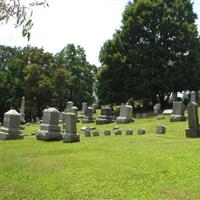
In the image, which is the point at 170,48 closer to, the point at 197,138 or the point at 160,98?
the point at 160,98

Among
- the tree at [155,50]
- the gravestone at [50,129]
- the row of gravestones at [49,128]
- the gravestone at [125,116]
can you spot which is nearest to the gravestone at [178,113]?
the gravestone at [125,116]

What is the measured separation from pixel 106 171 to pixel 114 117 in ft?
77.8

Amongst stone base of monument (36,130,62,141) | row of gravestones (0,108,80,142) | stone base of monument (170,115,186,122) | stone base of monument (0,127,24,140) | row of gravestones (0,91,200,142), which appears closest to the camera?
row of gravestones (0,91,200,142)

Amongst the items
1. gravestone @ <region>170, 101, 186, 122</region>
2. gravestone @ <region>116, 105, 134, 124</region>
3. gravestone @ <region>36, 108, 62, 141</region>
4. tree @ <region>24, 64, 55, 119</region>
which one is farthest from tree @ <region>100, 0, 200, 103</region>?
gravestone @ <region>36, 108, 62, 141</region>

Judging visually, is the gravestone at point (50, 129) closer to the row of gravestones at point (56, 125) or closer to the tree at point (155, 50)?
the row of gravestones at point (56, 125)

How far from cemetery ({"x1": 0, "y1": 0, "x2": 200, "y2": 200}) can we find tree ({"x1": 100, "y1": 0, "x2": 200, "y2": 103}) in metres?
0.09

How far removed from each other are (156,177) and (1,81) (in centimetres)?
5386

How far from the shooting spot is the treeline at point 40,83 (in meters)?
56.4

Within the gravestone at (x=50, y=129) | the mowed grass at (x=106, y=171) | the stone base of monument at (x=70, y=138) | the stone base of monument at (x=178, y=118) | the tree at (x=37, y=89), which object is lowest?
the mowed grass at (x=106, y=171)

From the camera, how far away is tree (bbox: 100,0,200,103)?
146ft

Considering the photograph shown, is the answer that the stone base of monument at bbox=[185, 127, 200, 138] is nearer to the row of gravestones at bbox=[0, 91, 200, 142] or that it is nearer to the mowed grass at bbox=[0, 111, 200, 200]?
the row of gravestones at bbox=[0, 91, 200, 142]

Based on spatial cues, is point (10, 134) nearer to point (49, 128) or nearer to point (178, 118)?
point (49, 128)

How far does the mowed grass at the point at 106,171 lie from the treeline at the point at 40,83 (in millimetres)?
37981

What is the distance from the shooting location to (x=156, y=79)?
44.1 m
